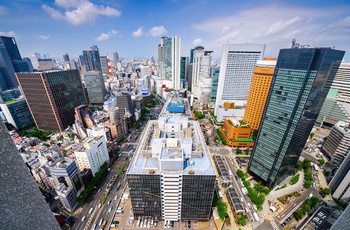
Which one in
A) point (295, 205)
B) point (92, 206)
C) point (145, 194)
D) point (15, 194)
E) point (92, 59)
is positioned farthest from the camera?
point (92, 59)

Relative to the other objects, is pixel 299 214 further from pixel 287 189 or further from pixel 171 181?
pixel 171 181

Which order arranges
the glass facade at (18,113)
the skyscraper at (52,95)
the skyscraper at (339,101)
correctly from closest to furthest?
the skyscraper at (52,95) → the skyscraper at (339,101) → the glass facade at (18,113)

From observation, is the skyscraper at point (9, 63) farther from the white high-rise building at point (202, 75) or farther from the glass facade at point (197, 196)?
the glass facade at point (197, 196)

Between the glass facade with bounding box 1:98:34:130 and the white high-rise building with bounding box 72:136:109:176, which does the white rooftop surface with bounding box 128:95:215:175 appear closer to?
the white high-rise building with bounding box 72:136:109:176

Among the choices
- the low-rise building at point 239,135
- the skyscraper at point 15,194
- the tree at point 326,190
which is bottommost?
the tree at point 326,190

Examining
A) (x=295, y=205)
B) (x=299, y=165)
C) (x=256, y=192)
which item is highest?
(x=299, y=165)

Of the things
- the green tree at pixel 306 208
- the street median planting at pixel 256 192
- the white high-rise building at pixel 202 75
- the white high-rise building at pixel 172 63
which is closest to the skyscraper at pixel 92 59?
the white high-rise building at pixel 172 63

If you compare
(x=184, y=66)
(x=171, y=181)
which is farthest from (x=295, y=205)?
(x=184, y=66)
